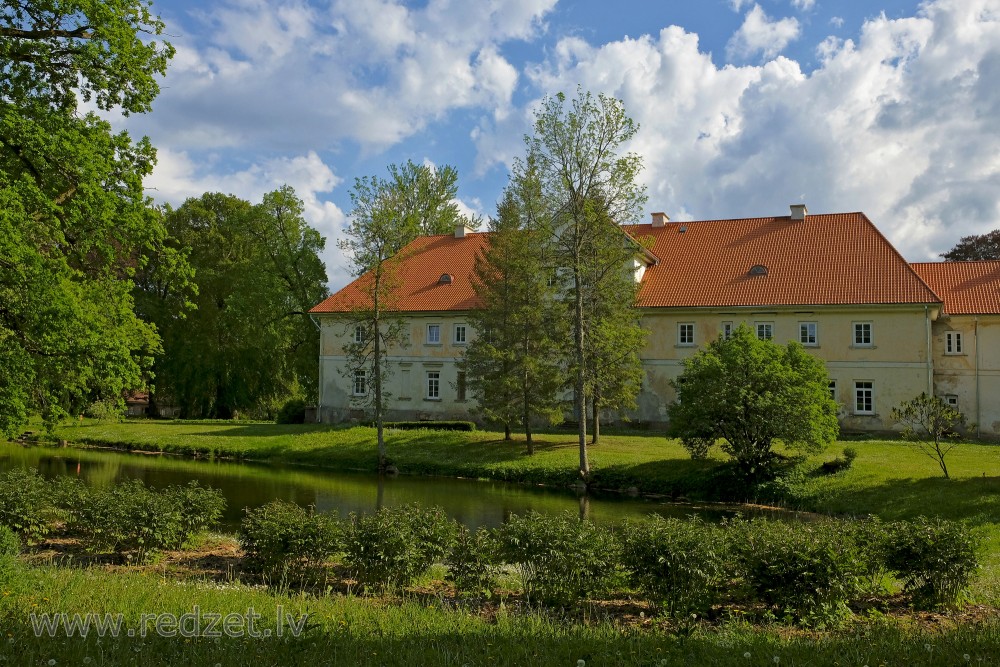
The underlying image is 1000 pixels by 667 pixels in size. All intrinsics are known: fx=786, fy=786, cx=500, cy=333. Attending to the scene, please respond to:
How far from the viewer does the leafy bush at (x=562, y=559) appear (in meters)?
8.78

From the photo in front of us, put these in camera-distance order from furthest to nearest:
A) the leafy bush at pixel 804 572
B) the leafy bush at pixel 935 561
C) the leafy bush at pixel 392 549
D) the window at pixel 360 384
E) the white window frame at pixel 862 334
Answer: the window at pixel 360 384, the white window frame at pixel 862 334, the leafy bush at pixel 392 549, the leafy bush at pixel 935 561, the leafy bush at pixel 804 572

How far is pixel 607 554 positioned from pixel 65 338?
350 inches

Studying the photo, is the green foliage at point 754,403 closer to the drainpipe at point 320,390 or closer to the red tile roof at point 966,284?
the red tile roof at point 966,284

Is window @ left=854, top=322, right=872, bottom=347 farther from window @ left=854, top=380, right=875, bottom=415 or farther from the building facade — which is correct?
window @ left=854, top=380, right=875, bottom=415

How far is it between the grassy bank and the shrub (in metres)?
1.52

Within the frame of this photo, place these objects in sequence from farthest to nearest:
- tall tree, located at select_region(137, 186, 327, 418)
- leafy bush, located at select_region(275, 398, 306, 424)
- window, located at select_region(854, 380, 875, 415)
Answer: tall tree, located at select_region(137, 186, 327, 418) < leafy bush, located at select_region(275, 398, 306, 424) < window, located at select_region(854, 380, 875, 415)

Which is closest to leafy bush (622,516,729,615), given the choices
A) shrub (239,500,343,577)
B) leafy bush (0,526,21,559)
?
shrub (239,500,343,577)

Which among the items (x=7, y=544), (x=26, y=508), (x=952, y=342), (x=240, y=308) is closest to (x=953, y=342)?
(x=952, y=342)

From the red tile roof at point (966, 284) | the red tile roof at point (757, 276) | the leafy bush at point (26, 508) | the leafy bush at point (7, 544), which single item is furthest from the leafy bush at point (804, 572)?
the red tile roof at point (966, 284)

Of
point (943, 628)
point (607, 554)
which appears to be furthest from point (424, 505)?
point (943, 628)

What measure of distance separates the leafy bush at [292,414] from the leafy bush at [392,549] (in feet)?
109

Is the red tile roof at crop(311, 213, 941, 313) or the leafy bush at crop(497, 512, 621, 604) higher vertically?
the red tile roof at crop(311, 213, 941, 313)

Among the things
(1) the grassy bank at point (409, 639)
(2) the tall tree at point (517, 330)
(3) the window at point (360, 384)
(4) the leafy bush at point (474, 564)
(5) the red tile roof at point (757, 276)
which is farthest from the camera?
(3) the window at point (360, 384)

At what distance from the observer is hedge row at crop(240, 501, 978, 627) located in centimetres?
816
